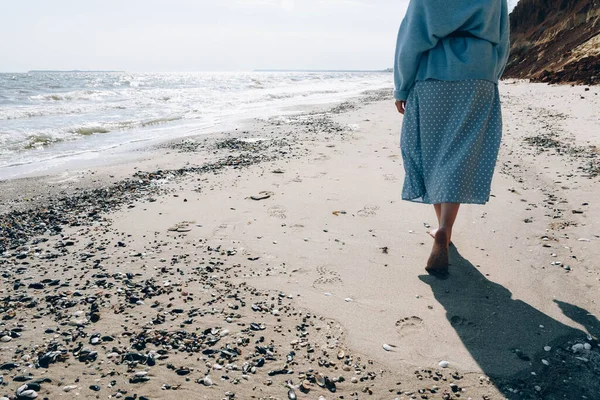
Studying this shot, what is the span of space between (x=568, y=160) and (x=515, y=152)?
878 mm

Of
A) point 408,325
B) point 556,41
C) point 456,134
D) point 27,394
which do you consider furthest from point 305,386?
point 556,41

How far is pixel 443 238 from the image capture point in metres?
2.78

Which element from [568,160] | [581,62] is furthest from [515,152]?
[581,62]

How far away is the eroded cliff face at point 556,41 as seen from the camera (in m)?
15.7

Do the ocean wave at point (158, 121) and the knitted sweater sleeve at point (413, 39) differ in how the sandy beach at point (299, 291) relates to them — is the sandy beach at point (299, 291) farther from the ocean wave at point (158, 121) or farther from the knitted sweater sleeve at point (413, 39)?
the ocean wave at point (158, 121)

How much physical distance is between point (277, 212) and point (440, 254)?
176cm

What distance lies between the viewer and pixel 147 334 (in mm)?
2221

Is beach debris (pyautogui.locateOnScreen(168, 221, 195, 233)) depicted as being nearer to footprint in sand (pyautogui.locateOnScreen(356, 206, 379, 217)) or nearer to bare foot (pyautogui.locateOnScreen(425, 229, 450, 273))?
footprint in sand (pyautogui.locateOnScreen(356, 206, 379, 217))

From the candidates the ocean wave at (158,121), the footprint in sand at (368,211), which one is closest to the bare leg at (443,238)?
the footprint in sand at (368,211)

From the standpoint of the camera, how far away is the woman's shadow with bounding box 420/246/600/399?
181 centimetres

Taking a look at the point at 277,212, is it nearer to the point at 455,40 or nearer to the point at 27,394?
the point at 455,40

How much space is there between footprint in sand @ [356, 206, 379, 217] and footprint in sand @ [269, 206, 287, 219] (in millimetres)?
711

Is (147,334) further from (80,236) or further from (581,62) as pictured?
(581,62)

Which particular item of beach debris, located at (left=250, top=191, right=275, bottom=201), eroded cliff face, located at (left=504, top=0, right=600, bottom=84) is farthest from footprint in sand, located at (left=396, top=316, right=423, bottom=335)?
eroded cliff face, located at (left=504, top=0, right=600, bottom=84)
